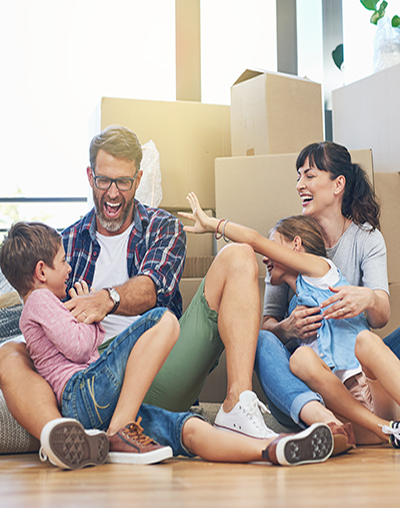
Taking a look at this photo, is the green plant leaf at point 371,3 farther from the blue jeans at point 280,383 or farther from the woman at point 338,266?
the blue jeans at point 280,383

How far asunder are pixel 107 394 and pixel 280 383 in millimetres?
371

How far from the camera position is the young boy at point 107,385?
85cm

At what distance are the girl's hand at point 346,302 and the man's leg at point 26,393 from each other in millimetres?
598

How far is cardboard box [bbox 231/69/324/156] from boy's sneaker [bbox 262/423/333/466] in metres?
1.06

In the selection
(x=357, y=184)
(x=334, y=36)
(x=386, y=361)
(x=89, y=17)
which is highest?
(x=89, y=17)

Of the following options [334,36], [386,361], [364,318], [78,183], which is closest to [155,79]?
[78,183]

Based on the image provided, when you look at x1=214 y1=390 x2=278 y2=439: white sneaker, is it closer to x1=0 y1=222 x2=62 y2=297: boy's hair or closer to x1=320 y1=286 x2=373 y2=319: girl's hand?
x1=320 y1=286 x2=373 y2=319: girl's hand

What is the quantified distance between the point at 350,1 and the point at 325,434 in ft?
7.53

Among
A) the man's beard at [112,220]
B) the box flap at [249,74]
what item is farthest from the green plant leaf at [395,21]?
the man's beard at [112,220]

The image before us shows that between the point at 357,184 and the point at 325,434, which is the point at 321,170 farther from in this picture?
the point at 325,434

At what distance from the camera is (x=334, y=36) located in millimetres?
Answer: 2631

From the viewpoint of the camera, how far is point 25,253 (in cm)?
106

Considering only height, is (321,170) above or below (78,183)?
Answer: below

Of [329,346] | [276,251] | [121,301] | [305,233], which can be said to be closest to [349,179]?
[305,233]
